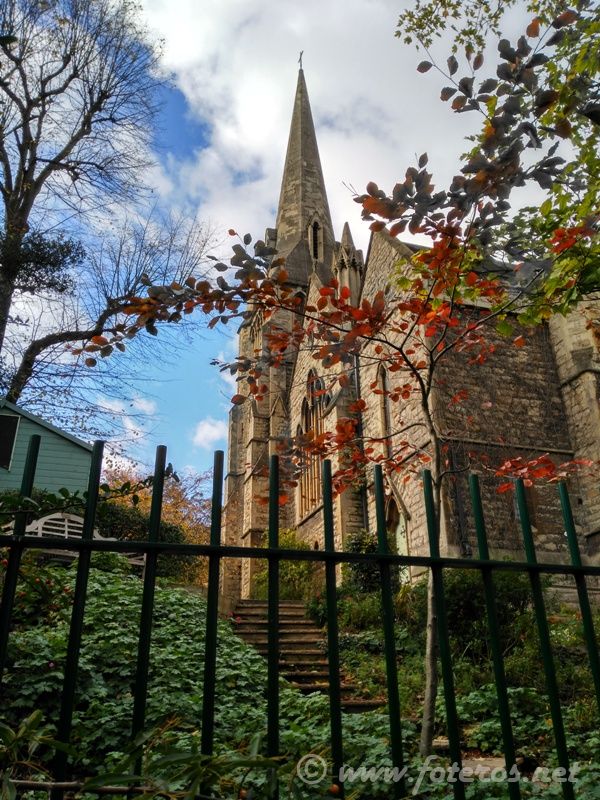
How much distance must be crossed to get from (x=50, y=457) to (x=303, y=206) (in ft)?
77.1

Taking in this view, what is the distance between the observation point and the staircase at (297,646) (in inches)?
306

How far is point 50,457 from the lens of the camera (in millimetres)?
14852

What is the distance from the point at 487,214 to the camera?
3951 mm

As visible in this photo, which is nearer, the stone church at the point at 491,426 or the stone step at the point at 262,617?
the stone step at the point at 262,617

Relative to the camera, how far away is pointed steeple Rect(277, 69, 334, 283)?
31.2m

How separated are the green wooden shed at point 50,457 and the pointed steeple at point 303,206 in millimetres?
16260

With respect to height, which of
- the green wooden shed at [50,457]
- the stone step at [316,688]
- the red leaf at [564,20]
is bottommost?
the stone step at [316,688]

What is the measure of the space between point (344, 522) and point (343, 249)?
31.8 feet

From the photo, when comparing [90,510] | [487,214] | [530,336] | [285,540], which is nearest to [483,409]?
[530,336]

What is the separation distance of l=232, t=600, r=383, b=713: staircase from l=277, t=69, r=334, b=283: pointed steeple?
19.0 m

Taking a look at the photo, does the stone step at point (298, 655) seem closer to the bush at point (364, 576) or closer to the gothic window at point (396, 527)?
the bush at point (364, 576)

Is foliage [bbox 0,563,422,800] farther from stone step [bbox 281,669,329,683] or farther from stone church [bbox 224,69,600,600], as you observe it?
stone church [bbox 224,69,600,600]

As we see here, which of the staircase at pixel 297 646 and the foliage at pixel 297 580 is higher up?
the foliage at pixel 297 580

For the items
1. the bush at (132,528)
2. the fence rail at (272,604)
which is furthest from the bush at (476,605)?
the bush at (132,528)
